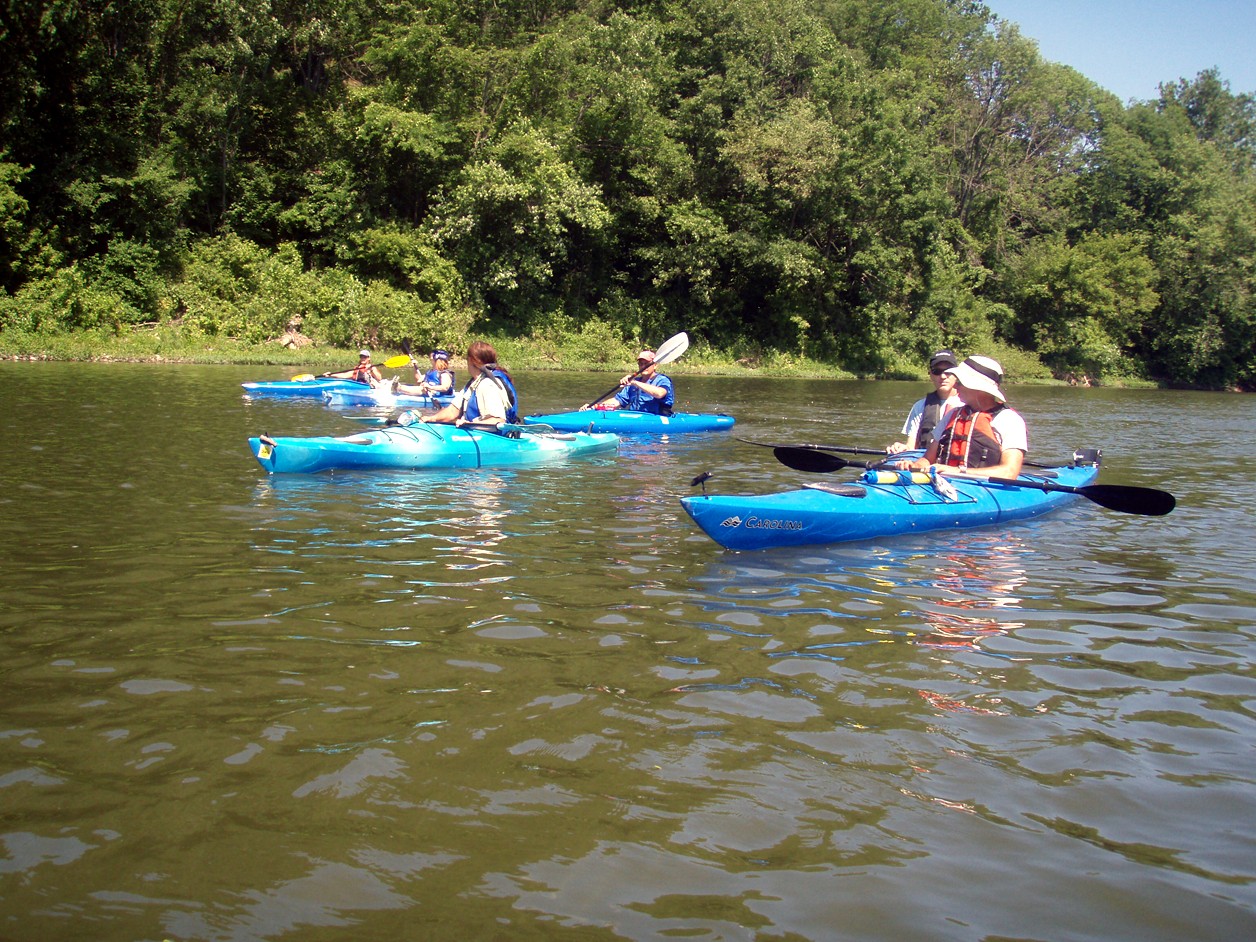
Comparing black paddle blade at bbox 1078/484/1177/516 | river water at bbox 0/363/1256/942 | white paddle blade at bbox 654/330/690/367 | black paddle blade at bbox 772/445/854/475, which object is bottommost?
river water at bbox 0/363/1256/942

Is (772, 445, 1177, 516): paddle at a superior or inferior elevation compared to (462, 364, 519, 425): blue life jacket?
inferior

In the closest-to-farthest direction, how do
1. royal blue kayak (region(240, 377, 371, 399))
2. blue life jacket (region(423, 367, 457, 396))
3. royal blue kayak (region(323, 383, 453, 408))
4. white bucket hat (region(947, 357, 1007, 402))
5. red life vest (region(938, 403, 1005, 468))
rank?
white bucket hat (region(947, 357, 1007, 402)) → red life vest (region(938, 403, 1005, 468)) → blue life jacket (region(423, 367, 457, 396)) → royal blue kayak (region(323, 383, 453, 408)) → royal blue kayak (region(240, 377, 371, 399))

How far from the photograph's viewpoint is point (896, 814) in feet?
9.52

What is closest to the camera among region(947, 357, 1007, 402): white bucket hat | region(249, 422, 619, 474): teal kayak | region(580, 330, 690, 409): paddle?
region(947, 357, 1007, 402): white bucket hat

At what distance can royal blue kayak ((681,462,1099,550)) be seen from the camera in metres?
5.95

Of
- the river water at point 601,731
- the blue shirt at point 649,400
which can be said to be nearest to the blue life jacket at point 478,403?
the river water at point 601,731

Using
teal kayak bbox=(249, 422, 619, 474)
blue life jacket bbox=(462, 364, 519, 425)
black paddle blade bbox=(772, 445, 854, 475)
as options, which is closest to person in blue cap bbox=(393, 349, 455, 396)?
blue life jacket bbox=(462, 364, 519, 425)

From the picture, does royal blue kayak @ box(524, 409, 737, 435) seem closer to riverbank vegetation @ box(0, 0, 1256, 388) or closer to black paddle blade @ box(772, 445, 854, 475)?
black paddle blade @ box(772, 445, 854, 475)

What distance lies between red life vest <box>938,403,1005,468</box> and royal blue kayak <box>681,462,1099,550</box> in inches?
9.8

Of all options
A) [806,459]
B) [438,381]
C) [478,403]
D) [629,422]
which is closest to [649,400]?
[629,422]

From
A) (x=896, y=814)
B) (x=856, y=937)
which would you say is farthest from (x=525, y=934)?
(x=896, y=814)

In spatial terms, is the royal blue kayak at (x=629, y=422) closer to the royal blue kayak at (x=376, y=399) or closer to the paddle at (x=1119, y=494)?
the royal blue kayak at (x=376, y=399)

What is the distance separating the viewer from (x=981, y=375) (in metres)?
6.91

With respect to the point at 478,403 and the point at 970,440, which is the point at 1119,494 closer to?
the point at 970,440
